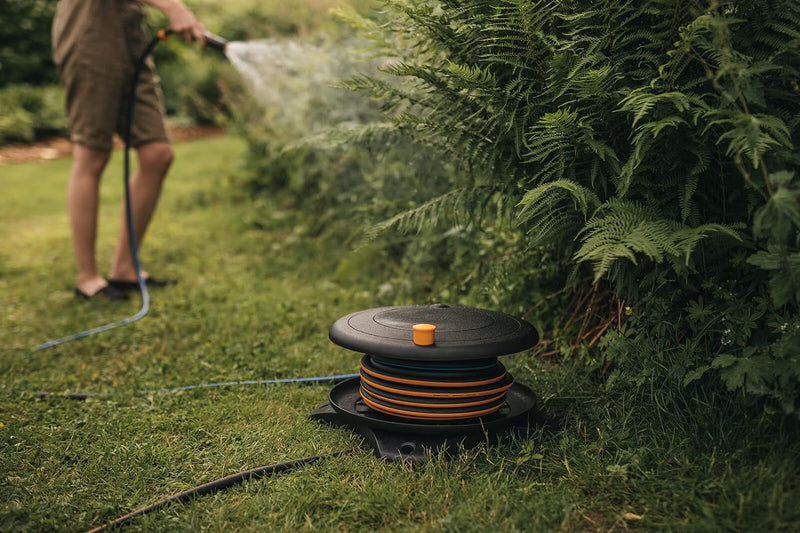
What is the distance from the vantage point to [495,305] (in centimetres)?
310

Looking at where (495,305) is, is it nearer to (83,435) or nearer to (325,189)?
(83,435)

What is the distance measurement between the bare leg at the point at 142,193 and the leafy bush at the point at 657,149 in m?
2.12

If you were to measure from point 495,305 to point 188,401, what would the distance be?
1351 millimetres

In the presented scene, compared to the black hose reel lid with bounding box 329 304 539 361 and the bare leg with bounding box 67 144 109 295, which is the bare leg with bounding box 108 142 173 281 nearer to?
the bare leg with bounding box 67 144 109 295

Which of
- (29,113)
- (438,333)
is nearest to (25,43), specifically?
(29,113)

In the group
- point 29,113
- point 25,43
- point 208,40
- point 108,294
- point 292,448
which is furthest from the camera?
point 25,43

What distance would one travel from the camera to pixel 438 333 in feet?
6.94

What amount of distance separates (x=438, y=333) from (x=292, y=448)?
2.04ft

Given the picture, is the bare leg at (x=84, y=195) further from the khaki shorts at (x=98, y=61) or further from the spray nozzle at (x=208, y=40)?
the spray nozzle at (x=208, y=40)

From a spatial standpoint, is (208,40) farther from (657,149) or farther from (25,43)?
(25,43)

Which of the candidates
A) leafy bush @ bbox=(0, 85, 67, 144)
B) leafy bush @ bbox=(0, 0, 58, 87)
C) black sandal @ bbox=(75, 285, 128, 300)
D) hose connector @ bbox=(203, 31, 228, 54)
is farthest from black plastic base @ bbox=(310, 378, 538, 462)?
leafy bush @ bbox=(0, 0, 58, 87)

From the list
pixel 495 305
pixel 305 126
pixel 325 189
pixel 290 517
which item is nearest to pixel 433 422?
pixel 290 517

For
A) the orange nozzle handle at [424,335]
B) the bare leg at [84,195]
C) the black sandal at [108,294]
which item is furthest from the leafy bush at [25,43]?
the orange nozzle handle at [424,335]

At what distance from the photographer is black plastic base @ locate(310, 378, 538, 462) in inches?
82.9
